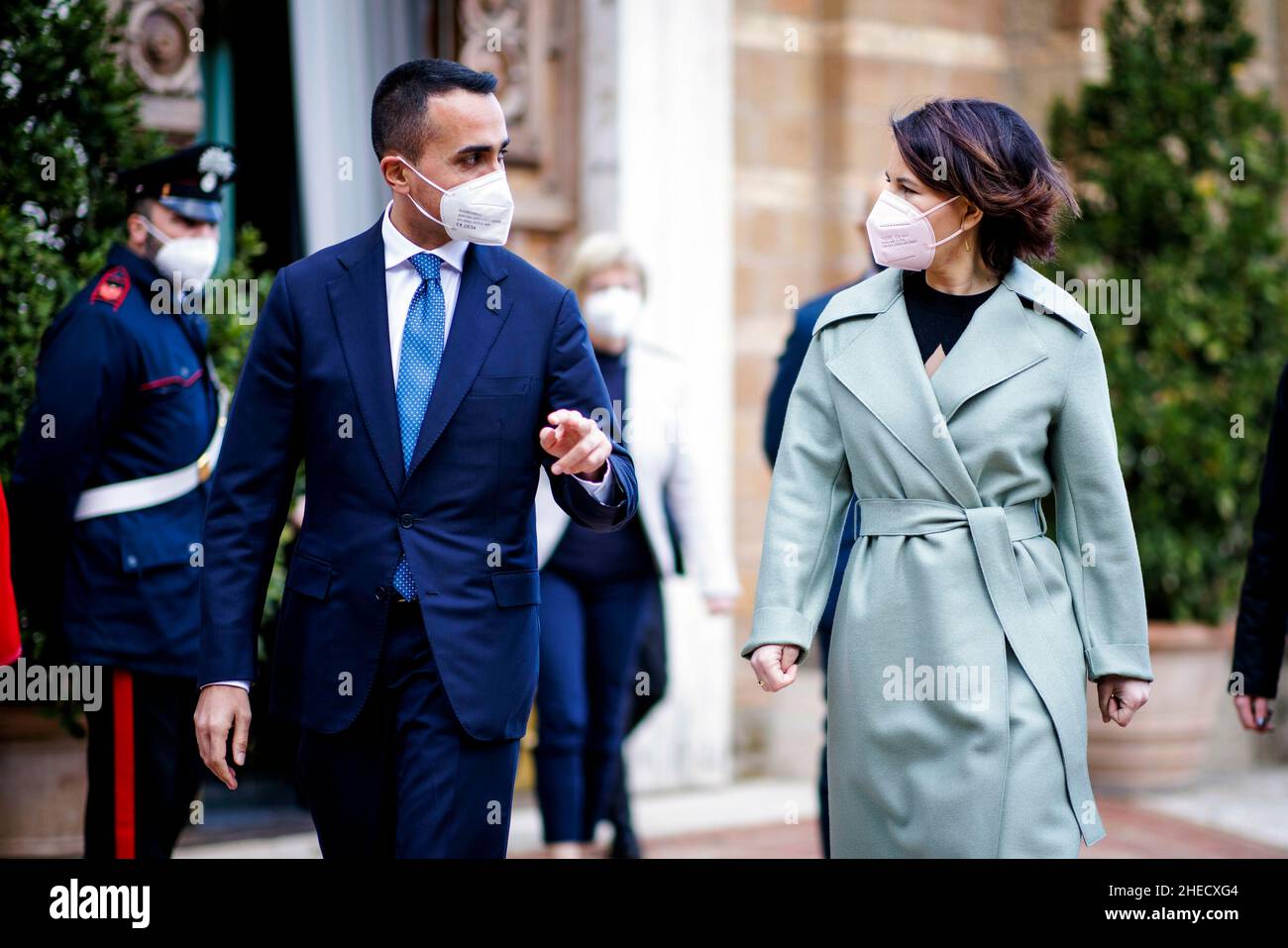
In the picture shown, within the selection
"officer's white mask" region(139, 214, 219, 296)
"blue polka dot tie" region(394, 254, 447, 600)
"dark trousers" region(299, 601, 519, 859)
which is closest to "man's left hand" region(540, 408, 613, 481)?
"blue polka dot tie" region(394, 254, 447, 600)

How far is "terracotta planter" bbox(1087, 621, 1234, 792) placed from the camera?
25.0ft

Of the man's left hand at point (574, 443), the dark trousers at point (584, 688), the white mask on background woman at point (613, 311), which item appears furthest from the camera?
the white mask on background woman at point (613, 311)

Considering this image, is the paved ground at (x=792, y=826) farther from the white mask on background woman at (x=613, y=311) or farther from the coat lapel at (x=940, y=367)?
the coat lapel at (x=940, y=367)

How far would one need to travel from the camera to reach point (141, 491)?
443 cm

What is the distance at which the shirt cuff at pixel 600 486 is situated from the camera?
3297 millimetres

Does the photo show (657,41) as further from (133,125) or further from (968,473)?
(968,473)

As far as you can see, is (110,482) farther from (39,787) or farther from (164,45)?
(164,45)

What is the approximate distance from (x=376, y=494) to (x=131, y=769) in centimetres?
146

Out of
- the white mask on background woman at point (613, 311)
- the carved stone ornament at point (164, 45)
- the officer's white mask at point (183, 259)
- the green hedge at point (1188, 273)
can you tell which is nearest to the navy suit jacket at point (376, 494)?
the officer's white mask at point (183, 259)

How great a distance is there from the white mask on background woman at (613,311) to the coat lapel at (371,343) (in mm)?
2346

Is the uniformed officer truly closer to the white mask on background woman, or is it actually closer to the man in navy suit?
the man in navy suit
